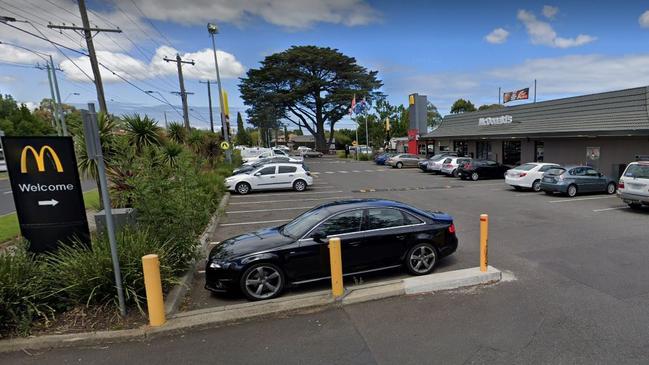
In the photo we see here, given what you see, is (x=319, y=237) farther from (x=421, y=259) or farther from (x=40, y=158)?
(x=40, y=158)

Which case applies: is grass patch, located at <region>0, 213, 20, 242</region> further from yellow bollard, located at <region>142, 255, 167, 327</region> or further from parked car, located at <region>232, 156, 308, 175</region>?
parked car, located at <region>232, 156, 308, 175</region>

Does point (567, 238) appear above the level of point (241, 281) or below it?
below

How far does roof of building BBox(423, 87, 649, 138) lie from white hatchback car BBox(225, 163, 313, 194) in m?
15.3

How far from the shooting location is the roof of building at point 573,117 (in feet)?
59.3

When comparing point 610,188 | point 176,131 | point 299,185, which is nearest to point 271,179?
point 299,185

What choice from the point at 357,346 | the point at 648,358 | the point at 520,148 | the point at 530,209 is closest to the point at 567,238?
the point at 530,209

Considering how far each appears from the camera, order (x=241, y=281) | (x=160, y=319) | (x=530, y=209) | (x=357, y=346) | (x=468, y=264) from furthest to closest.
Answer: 1. (x=530, y=209)
2. (x=468, y=264)
3. (x=241, y=281)
4. (x=160, y=319)
5. (x=357, y=346)

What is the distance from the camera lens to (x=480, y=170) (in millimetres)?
23219

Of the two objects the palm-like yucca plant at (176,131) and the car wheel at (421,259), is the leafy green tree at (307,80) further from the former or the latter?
the car wheel at (421,259)

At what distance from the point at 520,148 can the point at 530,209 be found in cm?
1693

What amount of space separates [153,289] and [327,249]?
247cm

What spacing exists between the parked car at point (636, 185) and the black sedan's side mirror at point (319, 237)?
37.4ft

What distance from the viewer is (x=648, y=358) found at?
3.64 meters

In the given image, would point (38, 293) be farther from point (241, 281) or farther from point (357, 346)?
point (357, 346)
